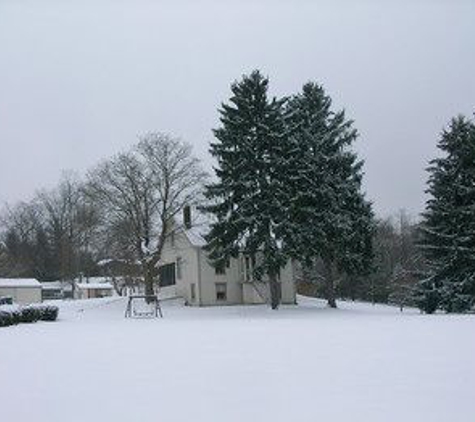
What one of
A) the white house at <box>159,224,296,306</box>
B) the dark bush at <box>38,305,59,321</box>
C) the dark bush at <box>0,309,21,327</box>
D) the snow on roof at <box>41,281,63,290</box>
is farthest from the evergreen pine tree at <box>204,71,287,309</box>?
the snow on roof at <box>41,281,63,290</box>

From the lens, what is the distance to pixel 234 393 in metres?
10.4

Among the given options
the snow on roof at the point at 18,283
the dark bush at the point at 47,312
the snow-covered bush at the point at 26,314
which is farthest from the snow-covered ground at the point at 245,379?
the snow on roof at the point at 18,283

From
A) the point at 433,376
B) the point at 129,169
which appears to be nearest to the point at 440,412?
the point at 433,376

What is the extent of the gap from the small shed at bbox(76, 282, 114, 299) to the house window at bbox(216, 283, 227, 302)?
3364 centimetres

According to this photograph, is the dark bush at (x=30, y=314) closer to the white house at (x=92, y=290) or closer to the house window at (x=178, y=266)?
the house window at (x=178, y=266)

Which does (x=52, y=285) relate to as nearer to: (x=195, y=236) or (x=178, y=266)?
(x=178, y=266)

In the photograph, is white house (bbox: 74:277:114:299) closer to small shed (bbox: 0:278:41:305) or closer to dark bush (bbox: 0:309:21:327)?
small shed (bbox: 0:278:41:305)

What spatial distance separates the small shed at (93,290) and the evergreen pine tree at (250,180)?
4139 cm

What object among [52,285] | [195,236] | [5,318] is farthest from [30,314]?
[52,285]

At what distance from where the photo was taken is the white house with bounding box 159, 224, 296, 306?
165ft

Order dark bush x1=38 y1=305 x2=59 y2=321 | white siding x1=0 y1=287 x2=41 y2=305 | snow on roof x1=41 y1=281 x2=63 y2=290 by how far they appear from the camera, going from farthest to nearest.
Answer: snow on roof x1=41 y1=281 x2=63 y2=290
white siding x1=0 y1=287 x2=41 y2=305
dark bush x1=38 y1=305 x2=59 y2=321

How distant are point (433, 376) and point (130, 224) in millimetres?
42819

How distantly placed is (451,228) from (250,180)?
11.4m

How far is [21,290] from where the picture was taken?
6550cm
